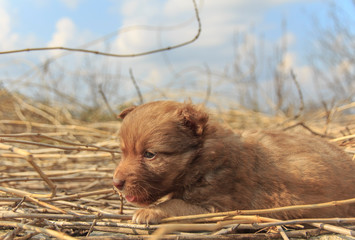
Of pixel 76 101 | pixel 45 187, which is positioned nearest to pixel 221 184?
pixel 45 187

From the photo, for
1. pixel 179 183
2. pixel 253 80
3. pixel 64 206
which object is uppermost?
pixel 179 183

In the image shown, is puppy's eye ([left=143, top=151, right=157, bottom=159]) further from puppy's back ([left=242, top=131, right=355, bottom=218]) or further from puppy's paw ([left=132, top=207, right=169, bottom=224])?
puppy's back ([left=242, top=131, right=355, bottom=218])

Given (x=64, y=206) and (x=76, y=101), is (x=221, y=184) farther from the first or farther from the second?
(x=76, y=101)

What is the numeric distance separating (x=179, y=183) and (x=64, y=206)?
4.22ft

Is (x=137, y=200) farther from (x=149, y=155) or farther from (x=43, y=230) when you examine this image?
(x=43, y=230)

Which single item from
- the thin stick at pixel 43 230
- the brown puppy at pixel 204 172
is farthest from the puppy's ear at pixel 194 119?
the thin stick at pixel 43 230

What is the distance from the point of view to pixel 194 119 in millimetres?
2869

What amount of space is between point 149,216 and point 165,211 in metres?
0.14

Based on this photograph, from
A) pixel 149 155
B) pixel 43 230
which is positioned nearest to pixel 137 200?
pixel 149 155

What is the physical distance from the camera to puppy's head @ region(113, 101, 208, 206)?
276 cm

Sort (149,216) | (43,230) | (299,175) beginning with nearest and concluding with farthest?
(43,230)
(149,216)
(299,175)

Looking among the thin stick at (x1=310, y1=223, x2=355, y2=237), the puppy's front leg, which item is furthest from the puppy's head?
the thin stick at (x1=310, y1=223, x2=355, y2=237)

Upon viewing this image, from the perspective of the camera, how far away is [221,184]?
279 centimetres

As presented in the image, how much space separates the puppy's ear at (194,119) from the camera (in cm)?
287
